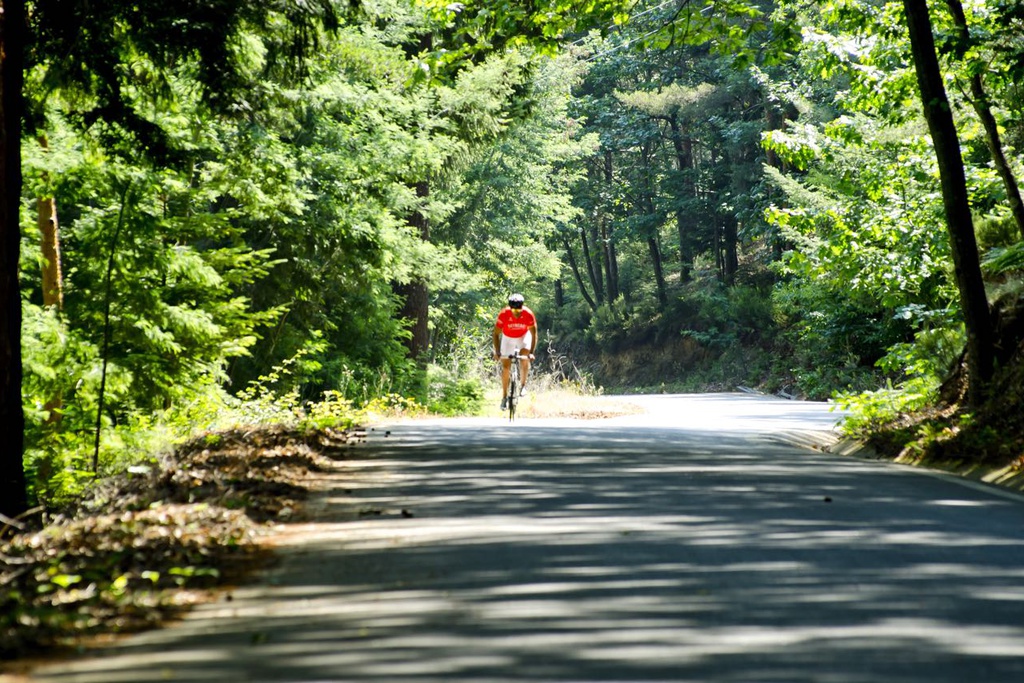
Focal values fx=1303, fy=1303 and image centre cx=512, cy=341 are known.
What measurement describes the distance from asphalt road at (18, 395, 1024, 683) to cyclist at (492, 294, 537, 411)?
9.69 meters

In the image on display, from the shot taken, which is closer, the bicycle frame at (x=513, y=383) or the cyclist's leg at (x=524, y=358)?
the cyclist's leg at (x=524, y=358)

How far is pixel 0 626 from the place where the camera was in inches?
214

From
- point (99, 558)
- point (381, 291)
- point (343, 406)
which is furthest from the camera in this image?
point (381, 291)

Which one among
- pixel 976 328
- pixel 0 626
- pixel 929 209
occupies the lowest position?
pixel 0 626

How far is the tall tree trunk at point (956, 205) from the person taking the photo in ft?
46.9

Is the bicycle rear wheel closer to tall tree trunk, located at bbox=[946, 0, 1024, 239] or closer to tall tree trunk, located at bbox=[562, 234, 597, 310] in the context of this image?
tall tree trunk, located at bbox=[946, 0, 1024, 239]

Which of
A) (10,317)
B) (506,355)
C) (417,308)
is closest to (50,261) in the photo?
(10,317)


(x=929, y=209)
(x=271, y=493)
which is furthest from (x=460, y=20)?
(x=271, y=493)

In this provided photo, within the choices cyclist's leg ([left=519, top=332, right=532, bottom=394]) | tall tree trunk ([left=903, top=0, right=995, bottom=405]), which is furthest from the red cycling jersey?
tall tree trunk ([left=903, top=0, right=995, bottom=405])

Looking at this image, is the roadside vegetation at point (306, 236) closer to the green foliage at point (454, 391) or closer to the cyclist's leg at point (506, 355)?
the green foliage at point (454, 391)

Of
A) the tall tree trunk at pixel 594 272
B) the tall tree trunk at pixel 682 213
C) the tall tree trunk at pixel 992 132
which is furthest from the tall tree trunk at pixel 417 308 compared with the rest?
the tall tree trunk at pixel 594 272

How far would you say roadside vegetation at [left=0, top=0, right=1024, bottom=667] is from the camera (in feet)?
36.1

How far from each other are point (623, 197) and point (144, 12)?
5130cm

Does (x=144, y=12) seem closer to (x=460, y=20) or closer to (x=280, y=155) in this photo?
(x=280, y=155)
